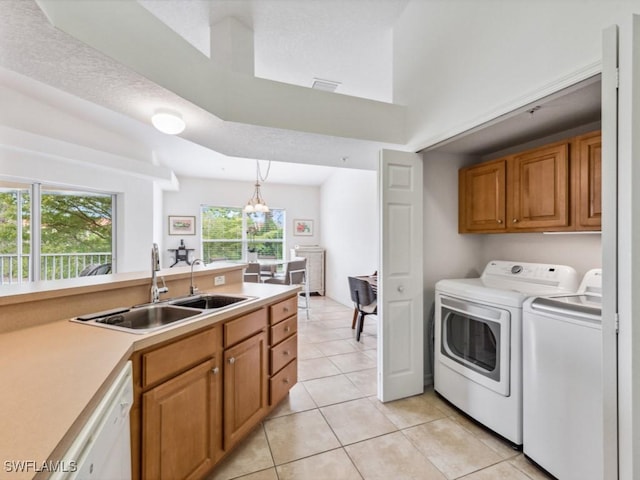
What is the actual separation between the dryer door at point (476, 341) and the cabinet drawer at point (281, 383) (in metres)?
1.25

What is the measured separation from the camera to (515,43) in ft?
5.60

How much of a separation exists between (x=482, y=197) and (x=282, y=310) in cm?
194

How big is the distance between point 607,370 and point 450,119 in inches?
68.7

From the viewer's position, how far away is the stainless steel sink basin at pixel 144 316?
64.0 inches

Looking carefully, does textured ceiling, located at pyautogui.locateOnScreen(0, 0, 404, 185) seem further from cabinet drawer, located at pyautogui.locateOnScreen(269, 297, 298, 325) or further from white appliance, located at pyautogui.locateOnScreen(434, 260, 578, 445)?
white appliance, located at pyautogui.locateOnScreen(434, 260, 578, 445)

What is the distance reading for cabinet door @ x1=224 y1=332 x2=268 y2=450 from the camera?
1716 mm

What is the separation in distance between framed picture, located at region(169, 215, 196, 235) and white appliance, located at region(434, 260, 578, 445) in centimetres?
543

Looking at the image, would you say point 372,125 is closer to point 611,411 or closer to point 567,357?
point 567,357

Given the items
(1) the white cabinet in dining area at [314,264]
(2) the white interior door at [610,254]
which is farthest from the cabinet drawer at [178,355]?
(1) the white cabinet in dining area at [314,264]

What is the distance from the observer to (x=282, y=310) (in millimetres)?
2307

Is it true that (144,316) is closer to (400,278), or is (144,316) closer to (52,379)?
(52,379)

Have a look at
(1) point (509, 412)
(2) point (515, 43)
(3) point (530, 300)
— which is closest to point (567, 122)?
(2) point (515, 43)

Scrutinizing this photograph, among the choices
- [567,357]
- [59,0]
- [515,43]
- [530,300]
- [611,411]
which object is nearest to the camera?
[611,411]

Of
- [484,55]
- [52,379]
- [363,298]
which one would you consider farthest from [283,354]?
[484,55]
